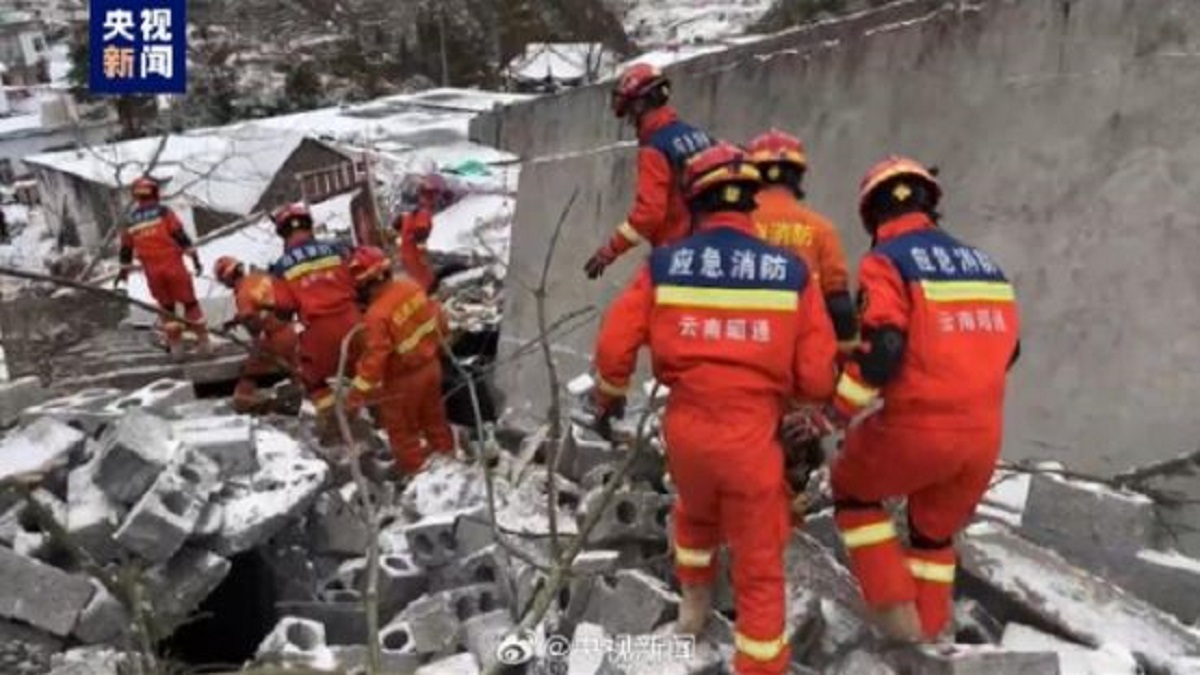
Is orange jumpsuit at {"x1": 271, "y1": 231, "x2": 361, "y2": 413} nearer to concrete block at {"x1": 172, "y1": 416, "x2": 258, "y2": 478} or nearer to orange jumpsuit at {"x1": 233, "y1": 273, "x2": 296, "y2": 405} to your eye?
orange jumpsuit at {"x1": 233, "y1": 273, "x2": 296, "y2": 405}

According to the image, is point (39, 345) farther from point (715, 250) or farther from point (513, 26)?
point (513, 26)

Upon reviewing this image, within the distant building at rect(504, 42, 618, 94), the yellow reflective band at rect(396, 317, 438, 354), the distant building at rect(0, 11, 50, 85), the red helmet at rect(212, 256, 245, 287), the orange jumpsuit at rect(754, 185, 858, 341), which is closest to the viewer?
the orange jumpsuit at rect(754, 185, 858, 341)

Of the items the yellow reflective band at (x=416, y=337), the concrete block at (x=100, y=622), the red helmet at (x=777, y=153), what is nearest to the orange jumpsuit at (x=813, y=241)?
the red helmet at (x=777, y=153)

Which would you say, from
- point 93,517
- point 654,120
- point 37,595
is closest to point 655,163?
point 654,120

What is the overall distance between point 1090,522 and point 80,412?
15.5ft

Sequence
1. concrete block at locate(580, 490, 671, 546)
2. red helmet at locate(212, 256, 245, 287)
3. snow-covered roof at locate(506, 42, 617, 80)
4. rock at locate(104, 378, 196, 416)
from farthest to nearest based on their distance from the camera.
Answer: snow-covered roof at locate(506, 42, 617, 80)
red helmet at locate(212, 256, 245, 287)
rock at locate(104, 378, 196, 416)
concrete block at locate(580, 490, 671, 546)

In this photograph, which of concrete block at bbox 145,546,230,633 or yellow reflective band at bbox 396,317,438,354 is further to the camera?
yellow reflective band at bbox 396,317,438,354

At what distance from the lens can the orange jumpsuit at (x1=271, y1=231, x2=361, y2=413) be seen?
7.14 metres

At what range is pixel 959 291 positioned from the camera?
3680 millimetres

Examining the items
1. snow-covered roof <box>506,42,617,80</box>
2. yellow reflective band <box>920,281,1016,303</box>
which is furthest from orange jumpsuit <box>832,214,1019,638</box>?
snow-covered roof <box>506,42,617,80</box>

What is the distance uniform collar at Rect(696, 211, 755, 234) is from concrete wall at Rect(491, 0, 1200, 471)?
7.30 feet

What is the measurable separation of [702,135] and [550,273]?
2.65m

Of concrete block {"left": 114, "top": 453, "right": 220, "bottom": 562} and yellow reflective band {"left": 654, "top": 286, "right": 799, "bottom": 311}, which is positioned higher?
yellow reflective band {"left": 654, "top": 286, "right": 799, "bottom": 311}

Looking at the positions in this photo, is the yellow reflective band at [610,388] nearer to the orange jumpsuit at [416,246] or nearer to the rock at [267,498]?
the rock at [267,498]
